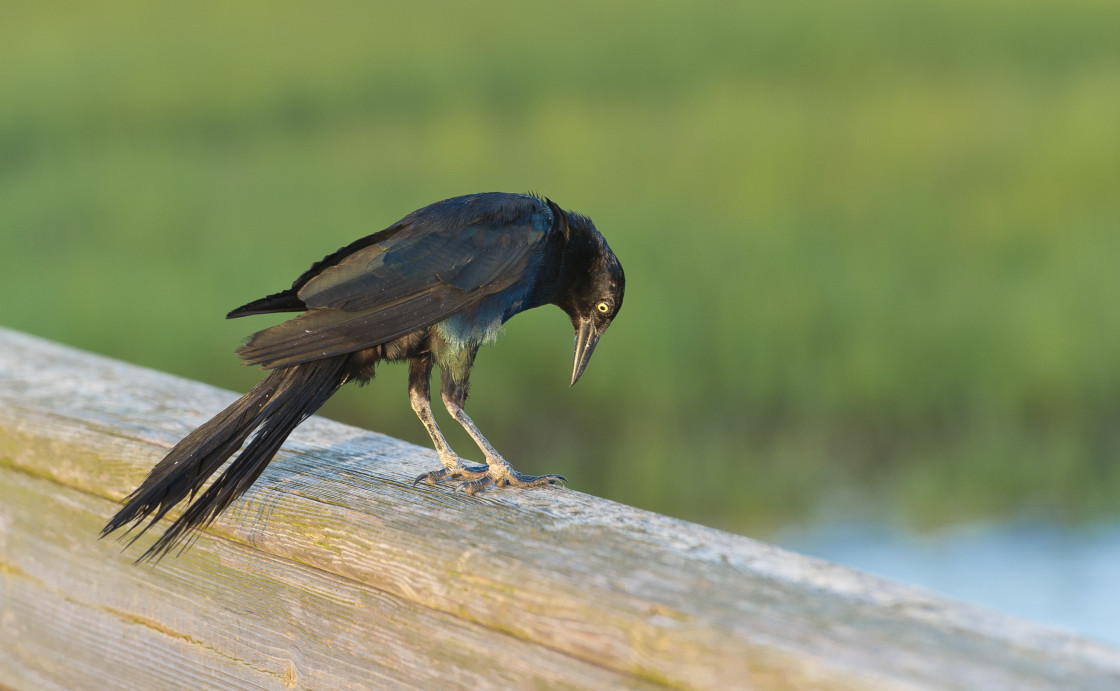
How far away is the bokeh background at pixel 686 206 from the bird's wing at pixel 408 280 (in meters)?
2.58

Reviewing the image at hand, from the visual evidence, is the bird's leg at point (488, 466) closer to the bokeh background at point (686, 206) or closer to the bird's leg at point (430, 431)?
the bird's leg at point (430, 431)

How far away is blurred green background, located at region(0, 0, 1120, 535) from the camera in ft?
16.8

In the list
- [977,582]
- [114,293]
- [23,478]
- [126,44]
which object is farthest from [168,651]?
[126,44]

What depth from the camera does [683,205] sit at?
22.6ft

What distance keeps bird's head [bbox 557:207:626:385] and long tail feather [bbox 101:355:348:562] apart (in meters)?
0.82

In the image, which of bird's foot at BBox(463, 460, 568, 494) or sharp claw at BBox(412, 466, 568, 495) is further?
bird's foot at BBox(463, 460, 568, 494)

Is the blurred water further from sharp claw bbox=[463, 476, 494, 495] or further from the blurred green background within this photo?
Answer: sharp claw bbox=[463, 476, 494, 495]

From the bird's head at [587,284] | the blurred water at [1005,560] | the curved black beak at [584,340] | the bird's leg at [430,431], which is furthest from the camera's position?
the blurred water at [1005,560]

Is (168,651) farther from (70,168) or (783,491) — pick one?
(70,168)

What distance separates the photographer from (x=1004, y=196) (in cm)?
693

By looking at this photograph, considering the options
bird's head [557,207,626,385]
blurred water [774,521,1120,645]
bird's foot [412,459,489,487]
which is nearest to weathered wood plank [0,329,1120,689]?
bird's foot [412,459,489,487]

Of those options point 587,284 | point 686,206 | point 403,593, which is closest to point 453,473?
point 403,593

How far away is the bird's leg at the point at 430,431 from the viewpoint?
1953mm

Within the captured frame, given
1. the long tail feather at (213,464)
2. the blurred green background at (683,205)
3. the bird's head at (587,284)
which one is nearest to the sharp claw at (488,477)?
the long tail feather at (213,464)
